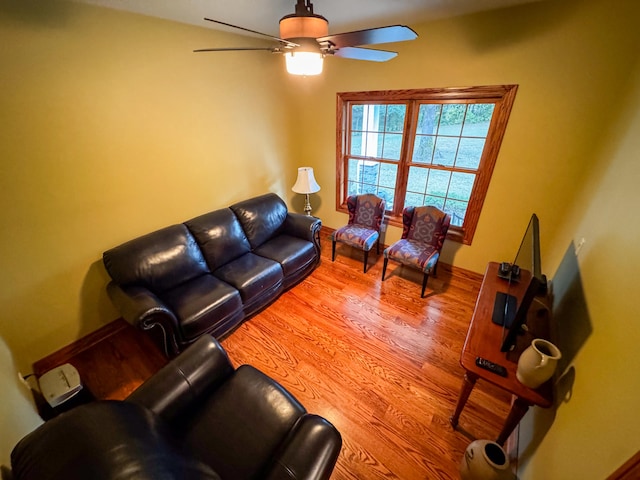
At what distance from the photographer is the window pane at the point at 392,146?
2969mm

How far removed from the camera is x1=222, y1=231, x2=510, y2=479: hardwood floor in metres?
1.52

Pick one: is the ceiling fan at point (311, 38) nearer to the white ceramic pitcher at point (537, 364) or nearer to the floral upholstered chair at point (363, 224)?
the white ceramic pitcher at point (537, 364)

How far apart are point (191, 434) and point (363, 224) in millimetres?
2631

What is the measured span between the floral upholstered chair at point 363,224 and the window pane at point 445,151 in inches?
29.8

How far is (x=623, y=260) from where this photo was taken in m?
1.07

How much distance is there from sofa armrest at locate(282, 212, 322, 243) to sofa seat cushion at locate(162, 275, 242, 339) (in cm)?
109

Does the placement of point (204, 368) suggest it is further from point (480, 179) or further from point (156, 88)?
point (480, 179)

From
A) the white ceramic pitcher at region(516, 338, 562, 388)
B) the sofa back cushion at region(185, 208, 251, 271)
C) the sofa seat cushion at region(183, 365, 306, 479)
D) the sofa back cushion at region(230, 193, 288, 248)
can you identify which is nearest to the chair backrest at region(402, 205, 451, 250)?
the sofa back cushion at region(230, 193, 288, 248)

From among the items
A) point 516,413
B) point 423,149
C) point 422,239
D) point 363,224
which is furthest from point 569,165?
point 516,413

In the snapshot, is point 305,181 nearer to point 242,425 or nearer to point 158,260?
point 158,260

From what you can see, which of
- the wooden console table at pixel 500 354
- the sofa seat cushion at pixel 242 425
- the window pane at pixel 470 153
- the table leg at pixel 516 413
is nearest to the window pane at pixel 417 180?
the window pane at pixel 470 153

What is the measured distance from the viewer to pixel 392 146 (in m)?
3.04

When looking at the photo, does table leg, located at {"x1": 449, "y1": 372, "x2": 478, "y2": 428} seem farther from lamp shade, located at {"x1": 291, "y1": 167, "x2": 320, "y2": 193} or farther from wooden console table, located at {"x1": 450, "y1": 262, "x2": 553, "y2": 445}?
lamp shade, located at {"x1": 291, "y1": 167, "x2": 320, "y2": 193}

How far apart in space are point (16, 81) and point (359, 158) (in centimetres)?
301
